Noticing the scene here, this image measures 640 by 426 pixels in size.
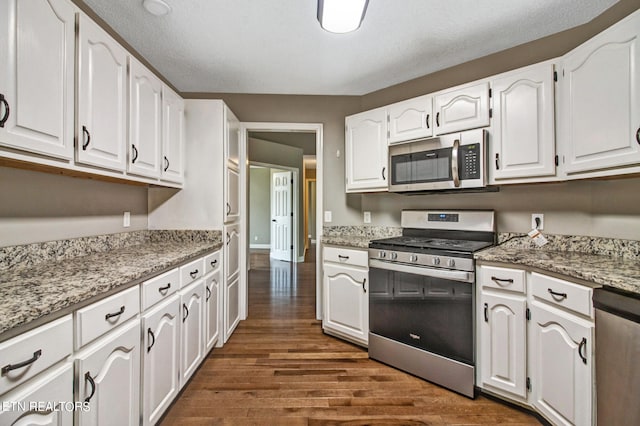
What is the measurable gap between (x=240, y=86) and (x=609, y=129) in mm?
2841

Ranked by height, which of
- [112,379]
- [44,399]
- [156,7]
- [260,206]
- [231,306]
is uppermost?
[156,7]

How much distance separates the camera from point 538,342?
158 centimetres

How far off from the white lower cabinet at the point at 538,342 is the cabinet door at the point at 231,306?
2014 millimetres

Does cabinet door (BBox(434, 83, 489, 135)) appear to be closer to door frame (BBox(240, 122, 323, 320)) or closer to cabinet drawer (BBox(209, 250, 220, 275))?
door frame (BBox(240, 122, 323, 320))

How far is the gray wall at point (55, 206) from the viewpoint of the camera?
1334 millimetres

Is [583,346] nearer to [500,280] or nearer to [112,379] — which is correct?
[500,280]

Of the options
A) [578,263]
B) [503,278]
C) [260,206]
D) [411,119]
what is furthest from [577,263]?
[260,206]

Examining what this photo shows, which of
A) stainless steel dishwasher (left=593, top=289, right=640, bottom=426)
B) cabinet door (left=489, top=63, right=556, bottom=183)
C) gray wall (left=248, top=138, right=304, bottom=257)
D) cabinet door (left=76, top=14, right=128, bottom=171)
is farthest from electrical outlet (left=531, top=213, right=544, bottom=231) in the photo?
gray wall (left=248, top=138, right=304, bottom=257)

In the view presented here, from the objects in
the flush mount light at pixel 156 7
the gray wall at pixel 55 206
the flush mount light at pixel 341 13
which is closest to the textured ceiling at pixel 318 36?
the flush mount light at pixel 156 7

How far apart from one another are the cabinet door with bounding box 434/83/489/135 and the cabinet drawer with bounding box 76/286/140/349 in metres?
2.29

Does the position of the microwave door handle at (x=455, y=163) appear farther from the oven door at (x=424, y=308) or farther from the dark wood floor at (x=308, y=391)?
the dark wood floor at (x=308, y=391)

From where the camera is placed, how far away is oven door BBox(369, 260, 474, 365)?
6.07ft

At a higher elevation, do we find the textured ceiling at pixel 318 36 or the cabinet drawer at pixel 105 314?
the textured ceiling at pixel 318 36

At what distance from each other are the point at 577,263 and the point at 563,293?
200mm
